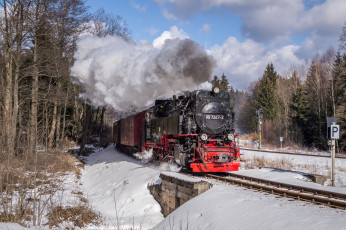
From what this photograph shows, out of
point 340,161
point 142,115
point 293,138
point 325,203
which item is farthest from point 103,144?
point 325,203

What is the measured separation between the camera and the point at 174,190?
10414mm

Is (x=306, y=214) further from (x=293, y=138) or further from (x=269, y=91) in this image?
(x=269, y=91)

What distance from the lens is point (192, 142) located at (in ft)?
40.5

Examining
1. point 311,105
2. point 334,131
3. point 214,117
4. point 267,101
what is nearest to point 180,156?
point 214,117

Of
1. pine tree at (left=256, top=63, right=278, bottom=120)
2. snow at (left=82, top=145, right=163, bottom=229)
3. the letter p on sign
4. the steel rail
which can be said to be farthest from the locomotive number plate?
pine tree at (left=256, top=63, right=278, bottom=120)

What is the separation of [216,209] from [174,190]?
2947 millimetres

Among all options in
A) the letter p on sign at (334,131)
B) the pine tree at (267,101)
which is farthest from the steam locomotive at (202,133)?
the pine tree at (267,101)

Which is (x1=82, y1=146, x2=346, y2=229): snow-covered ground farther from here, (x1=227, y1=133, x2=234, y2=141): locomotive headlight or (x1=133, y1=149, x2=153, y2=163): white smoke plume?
(x1=133, y1=149, x2=153, y2=163): white smoke plume

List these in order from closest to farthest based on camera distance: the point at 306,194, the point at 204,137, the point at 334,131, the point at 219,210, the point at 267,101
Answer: the point at 219,210 < the point at 306,194 < the point at 334,131 < the point at 204,137 < the point at 267,101

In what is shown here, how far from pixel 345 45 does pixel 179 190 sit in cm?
2492

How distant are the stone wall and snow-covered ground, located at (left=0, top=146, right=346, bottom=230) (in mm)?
260

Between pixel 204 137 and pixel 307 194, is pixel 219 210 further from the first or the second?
pixel 204 137

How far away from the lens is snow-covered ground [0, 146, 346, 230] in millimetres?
6203

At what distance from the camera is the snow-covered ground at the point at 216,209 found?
244 inches
